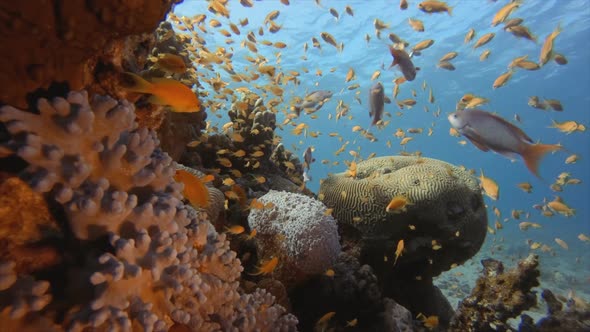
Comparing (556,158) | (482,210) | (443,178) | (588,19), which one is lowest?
(556,158)

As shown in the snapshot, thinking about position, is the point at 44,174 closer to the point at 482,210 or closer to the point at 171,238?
the point at 171,238

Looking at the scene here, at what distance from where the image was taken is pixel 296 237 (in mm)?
3734

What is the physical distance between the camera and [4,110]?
1.24m

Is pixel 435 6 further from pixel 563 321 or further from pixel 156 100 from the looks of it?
pixel 156 100

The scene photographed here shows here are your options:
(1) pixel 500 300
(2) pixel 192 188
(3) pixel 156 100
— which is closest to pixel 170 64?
(3) pixel 156 100

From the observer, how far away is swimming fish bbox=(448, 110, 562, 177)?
9.77ft

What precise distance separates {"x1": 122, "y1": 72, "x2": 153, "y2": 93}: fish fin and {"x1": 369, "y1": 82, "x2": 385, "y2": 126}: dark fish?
14.1 ft

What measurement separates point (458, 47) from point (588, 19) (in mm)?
9610

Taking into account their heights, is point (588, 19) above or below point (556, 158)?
above

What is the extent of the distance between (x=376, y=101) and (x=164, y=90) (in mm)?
4279

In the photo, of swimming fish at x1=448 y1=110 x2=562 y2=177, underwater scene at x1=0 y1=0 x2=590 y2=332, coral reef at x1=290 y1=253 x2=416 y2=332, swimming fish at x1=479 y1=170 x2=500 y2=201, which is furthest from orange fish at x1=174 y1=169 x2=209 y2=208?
swimming fish at x1=479 y1=170 x2=500 y2=201

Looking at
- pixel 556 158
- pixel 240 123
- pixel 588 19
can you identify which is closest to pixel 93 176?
pixel 240 123

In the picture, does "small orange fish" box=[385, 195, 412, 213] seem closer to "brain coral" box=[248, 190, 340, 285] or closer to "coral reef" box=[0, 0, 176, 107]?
"brain coral" box=[248, 190, 340, 285]

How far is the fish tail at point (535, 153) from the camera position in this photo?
2.93 metres
